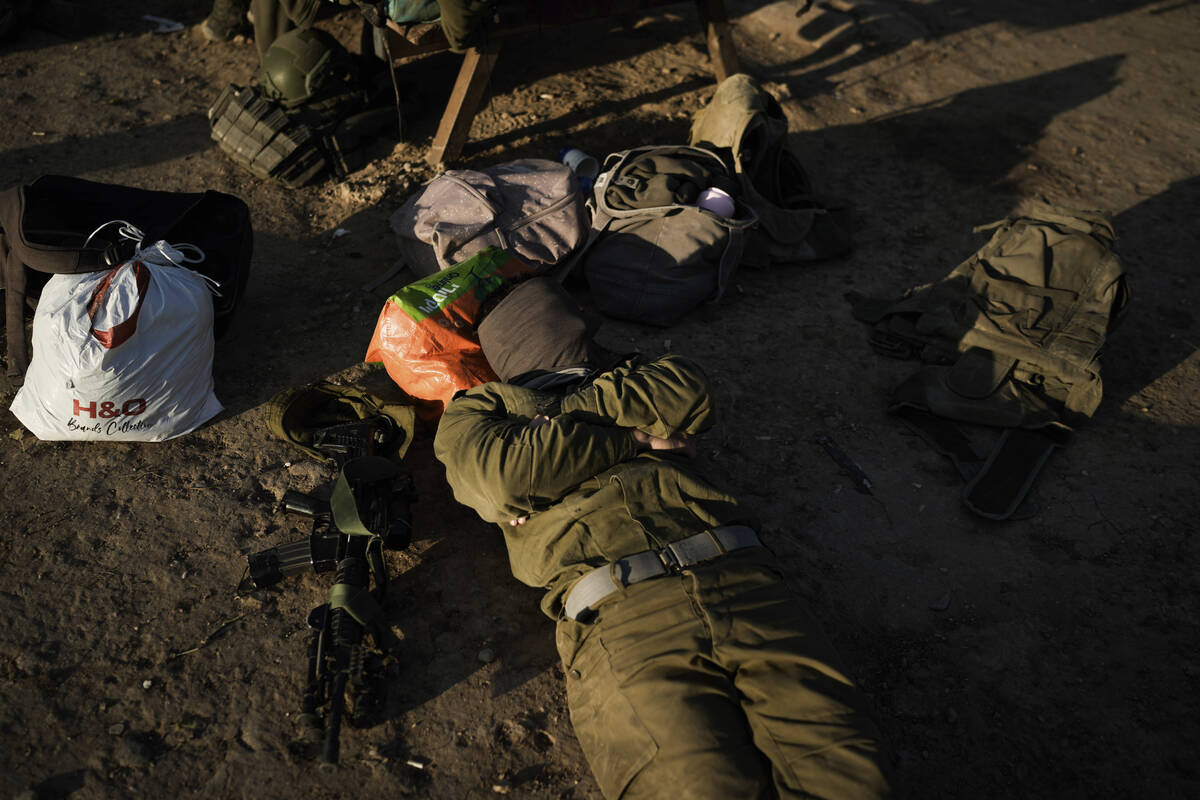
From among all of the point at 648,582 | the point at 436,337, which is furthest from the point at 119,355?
the point at 648,582

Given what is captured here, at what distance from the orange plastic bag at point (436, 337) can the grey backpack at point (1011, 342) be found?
83.2 inches

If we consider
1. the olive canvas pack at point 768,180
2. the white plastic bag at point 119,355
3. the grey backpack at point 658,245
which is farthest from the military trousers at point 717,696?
the olive canvas pack at point 768,180

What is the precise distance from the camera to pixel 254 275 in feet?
15.1

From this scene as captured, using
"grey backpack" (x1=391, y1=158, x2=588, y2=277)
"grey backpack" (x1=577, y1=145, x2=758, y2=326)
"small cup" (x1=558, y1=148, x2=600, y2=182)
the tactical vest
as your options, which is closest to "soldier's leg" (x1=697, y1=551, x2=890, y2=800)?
"grey backpack" (x1=577, y1=145, x2=758, y2=326)

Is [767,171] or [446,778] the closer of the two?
[446,778]

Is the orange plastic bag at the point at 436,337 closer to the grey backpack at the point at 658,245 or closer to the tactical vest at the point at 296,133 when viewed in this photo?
the grey backpack at the point at 658,245

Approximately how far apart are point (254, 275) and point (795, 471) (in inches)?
128

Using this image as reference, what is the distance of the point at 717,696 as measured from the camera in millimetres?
2314

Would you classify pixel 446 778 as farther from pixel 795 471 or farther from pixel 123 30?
pixel 123 30

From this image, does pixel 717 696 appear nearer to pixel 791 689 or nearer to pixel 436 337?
pixel 791 689

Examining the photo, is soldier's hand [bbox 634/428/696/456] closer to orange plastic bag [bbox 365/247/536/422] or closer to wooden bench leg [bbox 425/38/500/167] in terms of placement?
orange plastic bag [bbox 365/247/536/422]

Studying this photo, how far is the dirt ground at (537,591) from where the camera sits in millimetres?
2645

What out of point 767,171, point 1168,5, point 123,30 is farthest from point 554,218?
point 1168,5

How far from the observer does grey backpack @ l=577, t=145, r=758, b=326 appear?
4.32m
